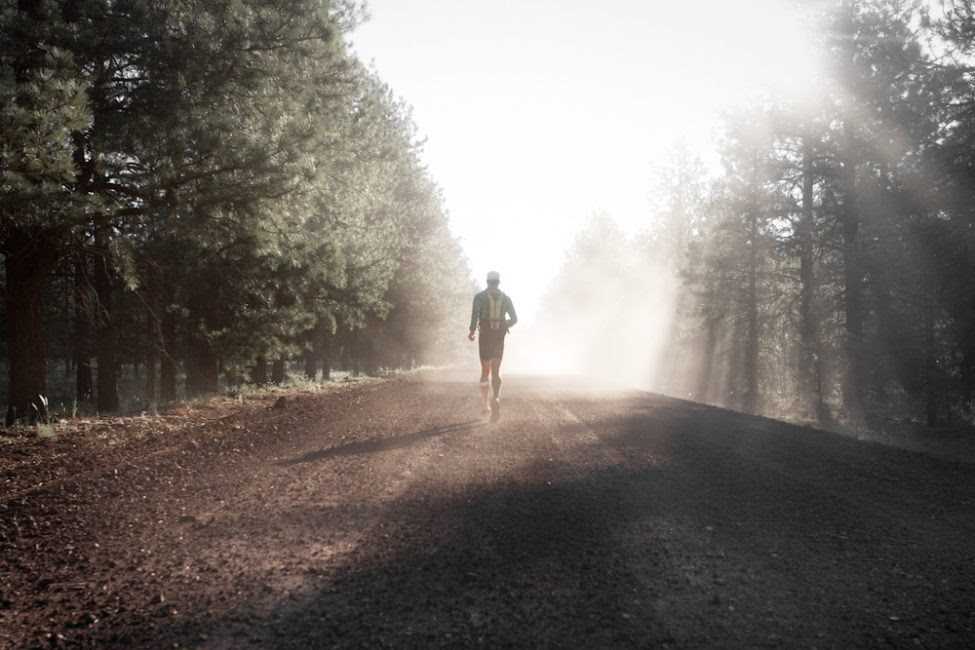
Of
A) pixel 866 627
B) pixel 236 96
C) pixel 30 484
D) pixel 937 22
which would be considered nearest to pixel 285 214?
pixel 236 96

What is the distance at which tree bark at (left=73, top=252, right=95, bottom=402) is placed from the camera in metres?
9.91

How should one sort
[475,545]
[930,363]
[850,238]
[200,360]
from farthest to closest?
[850,238] < [930,363] < [200,360] < [475,545]

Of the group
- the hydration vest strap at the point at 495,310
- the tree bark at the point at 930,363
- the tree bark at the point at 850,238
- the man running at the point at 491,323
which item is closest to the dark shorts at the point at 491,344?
the man running at the point at 491,323

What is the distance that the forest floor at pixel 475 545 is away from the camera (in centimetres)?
252

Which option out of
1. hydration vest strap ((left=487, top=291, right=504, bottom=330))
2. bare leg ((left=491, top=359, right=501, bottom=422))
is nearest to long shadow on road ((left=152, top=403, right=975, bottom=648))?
bare leg ((left=491, top=359, right=501, bottom=422))

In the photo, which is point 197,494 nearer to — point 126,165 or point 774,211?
point 126,165

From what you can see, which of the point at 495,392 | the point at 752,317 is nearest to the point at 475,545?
the point at 495,392

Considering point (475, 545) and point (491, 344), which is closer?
point (475, 545)

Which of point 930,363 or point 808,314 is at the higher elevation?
point 808,314

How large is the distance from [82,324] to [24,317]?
Result: 8.84 metres

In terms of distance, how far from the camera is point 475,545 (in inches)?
136

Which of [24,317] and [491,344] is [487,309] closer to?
[491,344]

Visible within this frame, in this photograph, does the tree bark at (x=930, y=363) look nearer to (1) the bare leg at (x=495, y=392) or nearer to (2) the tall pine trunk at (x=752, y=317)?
(2) the tall pine trunk at (x=752, y=317)

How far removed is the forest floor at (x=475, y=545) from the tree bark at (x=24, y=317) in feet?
8.72
